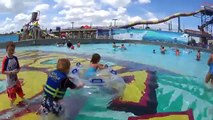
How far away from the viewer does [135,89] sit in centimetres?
852

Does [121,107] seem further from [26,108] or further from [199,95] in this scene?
[199,95]

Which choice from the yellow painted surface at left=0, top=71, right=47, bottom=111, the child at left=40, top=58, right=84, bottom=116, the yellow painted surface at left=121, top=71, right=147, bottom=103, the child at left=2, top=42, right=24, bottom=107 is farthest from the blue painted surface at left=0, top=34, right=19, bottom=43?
the child at left=40, top=58, right=84, bottom=116

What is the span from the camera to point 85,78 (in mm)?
7488

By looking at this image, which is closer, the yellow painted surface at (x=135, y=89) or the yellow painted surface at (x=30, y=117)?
the yellow painted surface at (x=30, y=117)

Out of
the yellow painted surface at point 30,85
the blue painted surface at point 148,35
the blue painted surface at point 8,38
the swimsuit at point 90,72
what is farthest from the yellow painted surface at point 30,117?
the blue painted surface at point 148,35

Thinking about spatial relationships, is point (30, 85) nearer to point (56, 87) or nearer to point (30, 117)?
point (30, 117)

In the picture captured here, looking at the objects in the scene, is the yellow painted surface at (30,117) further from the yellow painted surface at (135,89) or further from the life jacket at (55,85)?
the yellow painted surface at (135,89)

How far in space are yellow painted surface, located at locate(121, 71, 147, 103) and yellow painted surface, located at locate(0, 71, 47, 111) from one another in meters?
2.23

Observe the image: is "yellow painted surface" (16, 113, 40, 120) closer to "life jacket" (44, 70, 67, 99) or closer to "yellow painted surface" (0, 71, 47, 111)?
"yellow painted surface" (0, 71, 47, 111)

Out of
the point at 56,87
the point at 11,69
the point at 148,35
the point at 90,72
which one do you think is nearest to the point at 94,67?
the point at 90,72

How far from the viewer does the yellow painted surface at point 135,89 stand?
765 centimetres

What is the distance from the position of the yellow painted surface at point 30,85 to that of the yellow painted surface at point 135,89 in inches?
87.8

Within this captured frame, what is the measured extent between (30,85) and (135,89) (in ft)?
9.32

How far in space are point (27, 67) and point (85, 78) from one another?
521 cm
